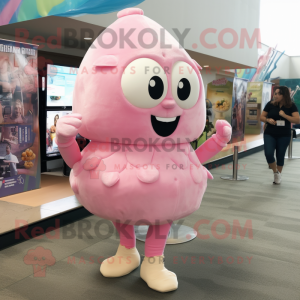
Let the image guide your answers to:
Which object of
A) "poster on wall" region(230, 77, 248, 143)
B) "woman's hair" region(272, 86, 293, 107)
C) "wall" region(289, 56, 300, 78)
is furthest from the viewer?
"wall" region(289, 56, 300, 78)

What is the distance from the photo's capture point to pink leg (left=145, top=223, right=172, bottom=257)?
2.38m

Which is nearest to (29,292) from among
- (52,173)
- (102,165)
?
(102,165)

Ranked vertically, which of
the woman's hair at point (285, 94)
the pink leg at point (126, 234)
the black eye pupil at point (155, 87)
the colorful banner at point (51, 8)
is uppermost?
the colorful banner at point (51, 8)

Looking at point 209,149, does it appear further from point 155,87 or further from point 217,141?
point 155,87

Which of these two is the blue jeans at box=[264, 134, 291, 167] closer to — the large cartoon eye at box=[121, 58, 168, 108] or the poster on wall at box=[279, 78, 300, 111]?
the large cartoon eye at box=[121, 58, 168, 108]

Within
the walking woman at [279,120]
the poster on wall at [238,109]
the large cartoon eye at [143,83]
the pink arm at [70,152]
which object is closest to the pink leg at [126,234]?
the pink arm at [70,152]

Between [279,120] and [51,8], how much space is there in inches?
139

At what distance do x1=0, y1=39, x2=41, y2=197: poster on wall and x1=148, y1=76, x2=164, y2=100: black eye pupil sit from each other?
8.85 feet

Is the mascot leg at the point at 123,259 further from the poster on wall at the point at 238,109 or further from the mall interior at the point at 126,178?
the poster on wall at the point at 238,109

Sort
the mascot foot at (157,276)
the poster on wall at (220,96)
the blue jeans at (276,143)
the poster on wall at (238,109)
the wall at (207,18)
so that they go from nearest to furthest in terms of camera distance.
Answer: the mascot foot at (157,276)
the wall at (207,18)
the blue jeans at (276,143)
the poster on wall at (220,96)
the poster on wall at (238,109)

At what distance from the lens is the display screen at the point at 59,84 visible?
5.20m

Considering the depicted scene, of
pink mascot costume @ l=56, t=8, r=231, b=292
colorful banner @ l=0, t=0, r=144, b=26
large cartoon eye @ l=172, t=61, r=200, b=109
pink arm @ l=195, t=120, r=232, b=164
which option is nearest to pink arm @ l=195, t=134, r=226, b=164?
pink arm @ l=195, t=120, r=232, b=164

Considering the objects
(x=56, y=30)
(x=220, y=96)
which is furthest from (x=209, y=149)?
(x=220, y=96)

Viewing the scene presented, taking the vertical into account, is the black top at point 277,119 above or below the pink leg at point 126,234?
above
